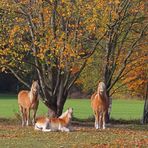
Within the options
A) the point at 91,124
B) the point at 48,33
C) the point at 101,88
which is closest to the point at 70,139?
the point at 101,88

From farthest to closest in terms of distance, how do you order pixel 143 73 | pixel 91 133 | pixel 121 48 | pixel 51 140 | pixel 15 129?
1. pixel 143 73
2. pixel 121 48
3. pixel 15 129
4. pixel 91 133
5. pixel 51 140

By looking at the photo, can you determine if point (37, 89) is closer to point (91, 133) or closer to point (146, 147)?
point (91, 133)

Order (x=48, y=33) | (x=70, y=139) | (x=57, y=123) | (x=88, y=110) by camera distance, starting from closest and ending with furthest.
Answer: (x=70, y=139), (x=57, y=123), (x=48, y=33), (x=88, y=110)

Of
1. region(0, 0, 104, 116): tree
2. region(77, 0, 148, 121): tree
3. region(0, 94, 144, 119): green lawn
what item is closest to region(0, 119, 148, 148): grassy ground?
region(0, 0, 104, 116): tree

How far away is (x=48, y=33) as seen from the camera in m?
23.4

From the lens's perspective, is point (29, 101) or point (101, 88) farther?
point (29, 101)

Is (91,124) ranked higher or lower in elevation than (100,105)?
lower

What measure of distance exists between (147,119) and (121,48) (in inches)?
200

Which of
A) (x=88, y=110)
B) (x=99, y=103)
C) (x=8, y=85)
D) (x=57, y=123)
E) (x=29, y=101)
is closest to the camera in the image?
(x=57, y=123)

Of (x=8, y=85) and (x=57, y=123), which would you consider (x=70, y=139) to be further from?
(x=8, y=85)

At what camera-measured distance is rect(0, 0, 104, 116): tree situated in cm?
2273

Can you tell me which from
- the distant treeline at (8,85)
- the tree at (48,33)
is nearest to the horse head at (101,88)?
the tree at (48,33)

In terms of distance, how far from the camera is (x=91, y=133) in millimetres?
20594

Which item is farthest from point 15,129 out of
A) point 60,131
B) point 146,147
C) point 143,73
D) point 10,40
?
point 143,73
